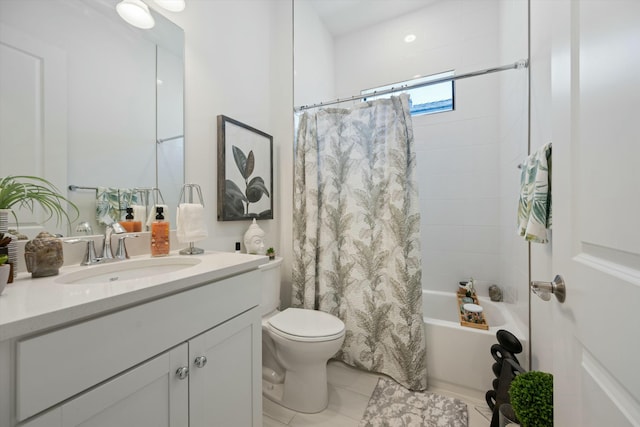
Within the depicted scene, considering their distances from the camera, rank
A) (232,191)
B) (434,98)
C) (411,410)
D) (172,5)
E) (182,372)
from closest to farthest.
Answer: (182,372)
(172,5)
(411,410)
(232,191)
(434,98)

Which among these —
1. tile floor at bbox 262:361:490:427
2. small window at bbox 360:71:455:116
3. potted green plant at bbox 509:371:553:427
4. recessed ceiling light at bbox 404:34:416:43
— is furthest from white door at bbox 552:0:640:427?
recessed ceiling light at bbox 404:34:416:43

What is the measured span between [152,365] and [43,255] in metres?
0.49

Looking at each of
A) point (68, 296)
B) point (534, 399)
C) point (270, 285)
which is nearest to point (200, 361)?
point (68, 296)

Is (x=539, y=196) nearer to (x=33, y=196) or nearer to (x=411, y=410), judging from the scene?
(x=411, y=410)

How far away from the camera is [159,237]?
115cm

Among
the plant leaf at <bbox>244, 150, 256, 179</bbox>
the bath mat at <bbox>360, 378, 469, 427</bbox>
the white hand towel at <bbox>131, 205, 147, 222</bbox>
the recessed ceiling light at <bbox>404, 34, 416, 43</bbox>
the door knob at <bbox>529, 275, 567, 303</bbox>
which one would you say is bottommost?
the bath mat at <bbox>360, 378, 469, 427</bbox>

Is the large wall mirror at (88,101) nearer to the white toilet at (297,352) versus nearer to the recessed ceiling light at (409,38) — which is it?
the white toilet at (297,352)

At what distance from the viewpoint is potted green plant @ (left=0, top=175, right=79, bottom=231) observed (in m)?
0.77

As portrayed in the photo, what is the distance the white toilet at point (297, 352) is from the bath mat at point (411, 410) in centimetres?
29

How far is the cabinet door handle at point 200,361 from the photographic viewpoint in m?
0.83

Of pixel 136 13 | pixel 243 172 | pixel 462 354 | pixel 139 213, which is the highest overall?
pixel 136 13

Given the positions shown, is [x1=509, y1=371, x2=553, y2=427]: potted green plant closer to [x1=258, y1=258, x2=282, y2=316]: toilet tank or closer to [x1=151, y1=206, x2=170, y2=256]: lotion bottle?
[x1=258, y1=258, x2=282, y2=316]: toilet tank

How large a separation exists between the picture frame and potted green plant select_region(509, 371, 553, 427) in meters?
1.57

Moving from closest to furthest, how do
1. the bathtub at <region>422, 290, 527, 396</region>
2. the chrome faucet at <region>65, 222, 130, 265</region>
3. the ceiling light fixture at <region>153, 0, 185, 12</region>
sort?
the chrome faucet at <region>65, 222, 130, 265</region>, the ceiling light fixture at <region>153, 0, 185, 12</region>, the bathtub at <region>422, 290, 527, 396</region>
